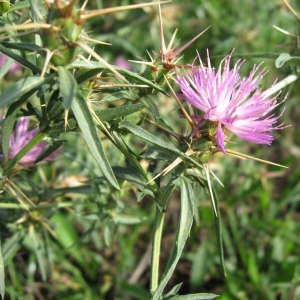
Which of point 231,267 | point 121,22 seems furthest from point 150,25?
point 231,267

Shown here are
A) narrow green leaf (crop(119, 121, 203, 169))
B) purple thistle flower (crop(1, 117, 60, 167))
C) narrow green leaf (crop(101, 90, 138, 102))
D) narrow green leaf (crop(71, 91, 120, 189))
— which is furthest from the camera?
purple thistle flower (crop(1, 117, 60, 167))

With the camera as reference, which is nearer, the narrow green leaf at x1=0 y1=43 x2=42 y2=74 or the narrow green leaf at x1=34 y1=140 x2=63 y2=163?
the narrow green leaf at x1=0 y1=43 x2=42 y2=74

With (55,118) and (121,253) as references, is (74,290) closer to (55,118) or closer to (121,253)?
(121,253)

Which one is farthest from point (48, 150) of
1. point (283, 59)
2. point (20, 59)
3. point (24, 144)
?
point (283, 59)

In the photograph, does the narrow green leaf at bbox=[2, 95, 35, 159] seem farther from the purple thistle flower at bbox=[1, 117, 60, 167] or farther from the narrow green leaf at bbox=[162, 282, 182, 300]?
the narrow green leaf at bbox=[162, 282, 182, 300]

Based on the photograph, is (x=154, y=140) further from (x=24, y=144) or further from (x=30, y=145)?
(x=24, y=144)

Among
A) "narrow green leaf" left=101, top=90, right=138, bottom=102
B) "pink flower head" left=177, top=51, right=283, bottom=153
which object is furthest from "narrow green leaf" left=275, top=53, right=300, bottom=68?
"narrow green leaf" left=101, top=90, right=138, bottom=102
